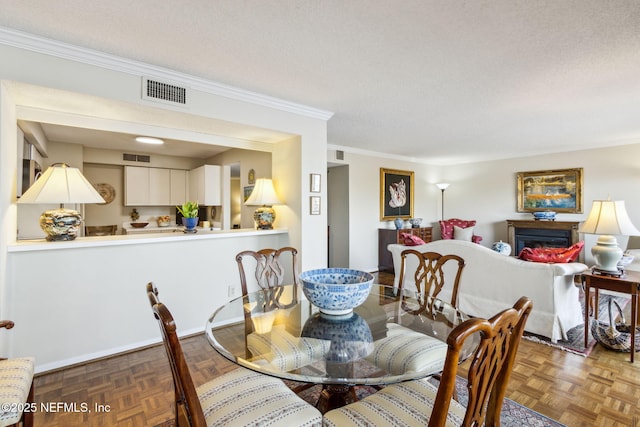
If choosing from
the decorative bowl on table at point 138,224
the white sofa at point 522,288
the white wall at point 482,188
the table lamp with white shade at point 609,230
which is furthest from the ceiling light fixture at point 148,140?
the table lamp with white shade at point 609,230

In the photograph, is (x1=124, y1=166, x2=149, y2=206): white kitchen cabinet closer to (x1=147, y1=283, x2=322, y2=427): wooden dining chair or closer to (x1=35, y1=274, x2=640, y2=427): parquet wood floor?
(x1=35, y1=274, x2=640, y2=427): parquet wood floor

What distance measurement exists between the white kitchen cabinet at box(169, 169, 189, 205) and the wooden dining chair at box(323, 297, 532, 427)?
605 cm

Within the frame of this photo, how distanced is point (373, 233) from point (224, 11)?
496cm

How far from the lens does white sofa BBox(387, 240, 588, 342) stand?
9.17 feet

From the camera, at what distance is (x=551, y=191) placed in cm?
598

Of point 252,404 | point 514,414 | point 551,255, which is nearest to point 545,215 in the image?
point 551,255

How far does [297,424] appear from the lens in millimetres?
1186

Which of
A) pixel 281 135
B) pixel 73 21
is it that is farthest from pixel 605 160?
pixel 73 21

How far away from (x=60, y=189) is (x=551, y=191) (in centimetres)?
727

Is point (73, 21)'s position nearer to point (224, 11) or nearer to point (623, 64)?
point (224, 11)

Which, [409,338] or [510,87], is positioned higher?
[510,87]

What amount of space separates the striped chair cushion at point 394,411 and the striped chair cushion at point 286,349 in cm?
23

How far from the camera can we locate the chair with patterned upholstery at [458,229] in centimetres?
660

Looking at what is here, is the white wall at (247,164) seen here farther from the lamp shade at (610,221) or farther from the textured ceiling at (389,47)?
the lamp shade at (610,221)
